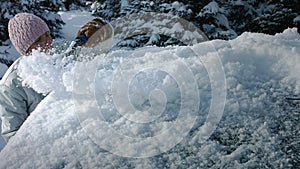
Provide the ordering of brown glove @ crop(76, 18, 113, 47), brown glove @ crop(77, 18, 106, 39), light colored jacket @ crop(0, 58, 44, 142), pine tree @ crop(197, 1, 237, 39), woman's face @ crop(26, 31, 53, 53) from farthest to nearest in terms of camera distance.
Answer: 1. pine tree @ crop(197, 1, 237, 39)
2. brown glove @ crop(77, 18, 106, 39)
3. brown glove @ crop(76, 18, 113, 47)
4. woman's face @ crop(26, 31, 53, 53)
5. light colored jacket @ crop(0, 58, 44, 142)

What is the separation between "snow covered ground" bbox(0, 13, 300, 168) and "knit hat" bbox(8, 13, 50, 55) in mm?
1219

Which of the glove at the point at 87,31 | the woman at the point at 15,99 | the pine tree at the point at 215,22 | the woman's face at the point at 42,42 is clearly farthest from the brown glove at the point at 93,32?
the pine tree at the point at 215,22

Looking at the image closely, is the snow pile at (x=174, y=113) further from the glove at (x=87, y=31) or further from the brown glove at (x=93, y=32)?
the glove at (x=87, y=31)

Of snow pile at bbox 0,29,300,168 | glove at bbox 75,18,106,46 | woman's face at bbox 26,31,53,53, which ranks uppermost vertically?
snow pile at bbox 0,29,300,168

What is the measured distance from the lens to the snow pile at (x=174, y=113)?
1.48m

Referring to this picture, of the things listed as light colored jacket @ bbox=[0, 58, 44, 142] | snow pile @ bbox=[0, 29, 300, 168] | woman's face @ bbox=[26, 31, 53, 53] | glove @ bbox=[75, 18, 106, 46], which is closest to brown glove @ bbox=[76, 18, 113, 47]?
glove @ bbox=[75, 18, 106, 46]

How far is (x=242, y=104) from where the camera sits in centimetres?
162

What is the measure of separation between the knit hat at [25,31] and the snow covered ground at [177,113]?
122 cm

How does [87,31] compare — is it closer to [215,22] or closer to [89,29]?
[89,29]

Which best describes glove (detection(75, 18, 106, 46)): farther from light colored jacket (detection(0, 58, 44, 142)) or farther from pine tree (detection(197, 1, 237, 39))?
pine tree (detection(197, 1, 237, 39))

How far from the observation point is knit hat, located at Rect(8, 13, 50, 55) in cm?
312

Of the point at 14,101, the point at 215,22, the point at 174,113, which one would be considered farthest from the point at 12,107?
the point at 215,22

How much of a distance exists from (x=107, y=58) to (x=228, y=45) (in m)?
0.70

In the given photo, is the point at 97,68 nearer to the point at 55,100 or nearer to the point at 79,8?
the point at 55,100
